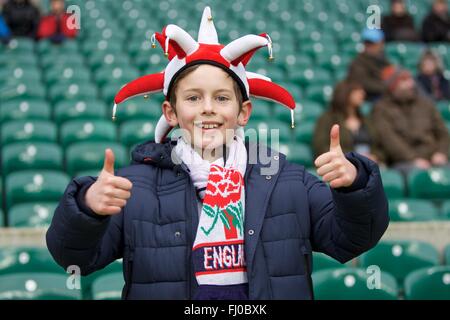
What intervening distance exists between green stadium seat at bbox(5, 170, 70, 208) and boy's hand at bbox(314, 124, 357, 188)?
322 cm

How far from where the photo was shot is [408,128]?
6074 millimetres

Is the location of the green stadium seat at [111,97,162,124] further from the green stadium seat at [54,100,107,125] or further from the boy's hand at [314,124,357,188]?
the boy's hand at [314,124,357,188]

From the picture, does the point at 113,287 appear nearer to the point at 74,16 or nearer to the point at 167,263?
the point at 167,263

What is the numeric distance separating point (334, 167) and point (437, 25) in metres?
7.62

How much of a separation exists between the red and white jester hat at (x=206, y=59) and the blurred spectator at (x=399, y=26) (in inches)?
277

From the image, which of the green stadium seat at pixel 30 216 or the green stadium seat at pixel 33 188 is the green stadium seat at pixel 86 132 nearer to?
the green stadium seat at pixel 33 188

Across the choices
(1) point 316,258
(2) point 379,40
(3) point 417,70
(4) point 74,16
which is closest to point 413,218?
(1) point 316,258

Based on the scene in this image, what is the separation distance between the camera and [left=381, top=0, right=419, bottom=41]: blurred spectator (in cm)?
909

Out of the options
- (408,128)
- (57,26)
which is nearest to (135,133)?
(408,128)

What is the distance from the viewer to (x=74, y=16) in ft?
27.8

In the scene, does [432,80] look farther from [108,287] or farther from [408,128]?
[108,287]

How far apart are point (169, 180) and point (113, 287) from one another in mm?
1534

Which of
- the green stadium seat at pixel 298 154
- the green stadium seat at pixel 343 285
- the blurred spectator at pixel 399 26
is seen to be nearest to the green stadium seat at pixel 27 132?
the green stadium seat at pixel 298 154

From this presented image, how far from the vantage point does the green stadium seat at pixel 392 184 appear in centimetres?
533
